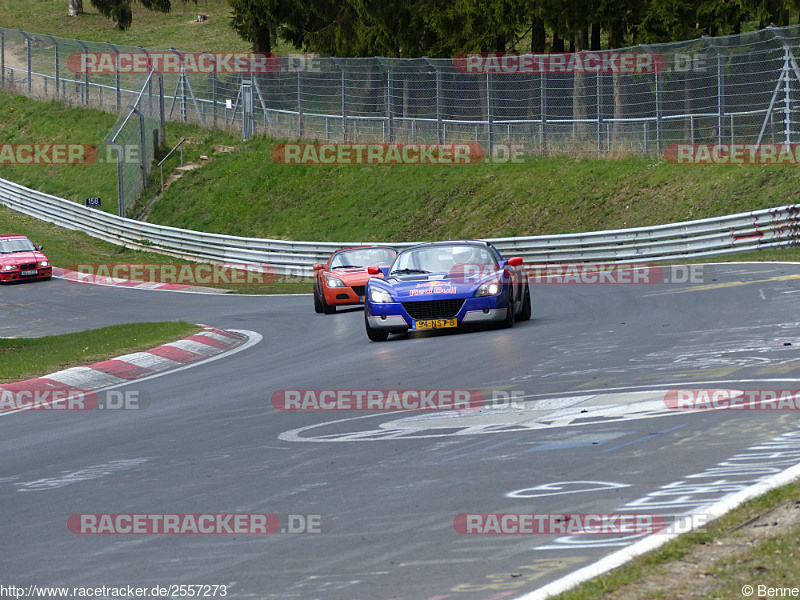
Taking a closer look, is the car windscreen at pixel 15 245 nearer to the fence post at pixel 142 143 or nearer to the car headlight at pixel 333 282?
the fence post at pixel 142 143

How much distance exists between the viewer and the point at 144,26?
8706cm

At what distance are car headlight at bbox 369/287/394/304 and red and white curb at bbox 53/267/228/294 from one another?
14.1 m

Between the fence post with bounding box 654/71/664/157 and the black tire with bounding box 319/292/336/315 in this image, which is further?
the fence post with bounding box 654/71/664/157

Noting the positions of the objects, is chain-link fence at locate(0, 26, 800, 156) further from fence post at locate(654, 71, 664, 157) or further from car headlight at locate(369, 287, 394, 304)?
car headlight at locate(369, 287, 394, 304)

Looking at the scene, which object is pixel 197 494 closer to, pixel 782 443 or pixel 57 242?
pixel 782 443

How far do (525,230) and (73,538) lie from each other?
25.4 meters

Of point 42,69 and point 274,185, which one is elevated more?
point 42,69

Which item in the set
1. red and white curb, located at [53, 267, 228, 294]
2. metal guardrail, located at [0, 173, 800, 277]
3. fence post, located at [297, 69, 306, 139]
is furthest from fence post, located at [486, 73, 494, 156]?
red and white curb, located at [53, 267, 228, 294]

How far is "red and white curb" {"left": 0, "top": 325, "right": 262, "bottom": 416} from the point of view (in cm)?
1205

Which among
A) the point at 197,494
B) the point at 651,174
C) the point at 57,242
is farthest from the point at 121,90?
the point at 197,494

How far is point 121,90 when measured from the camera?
50.1 metres

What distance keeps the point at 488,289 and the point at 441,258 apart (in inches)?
50.4

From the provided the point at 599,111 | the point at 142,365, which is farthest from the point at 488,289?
the point at 599,111

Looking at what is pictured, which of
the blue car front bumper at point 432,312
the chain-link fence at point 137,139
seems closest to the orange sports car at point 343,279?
the blue car front bumper at point 432,312
